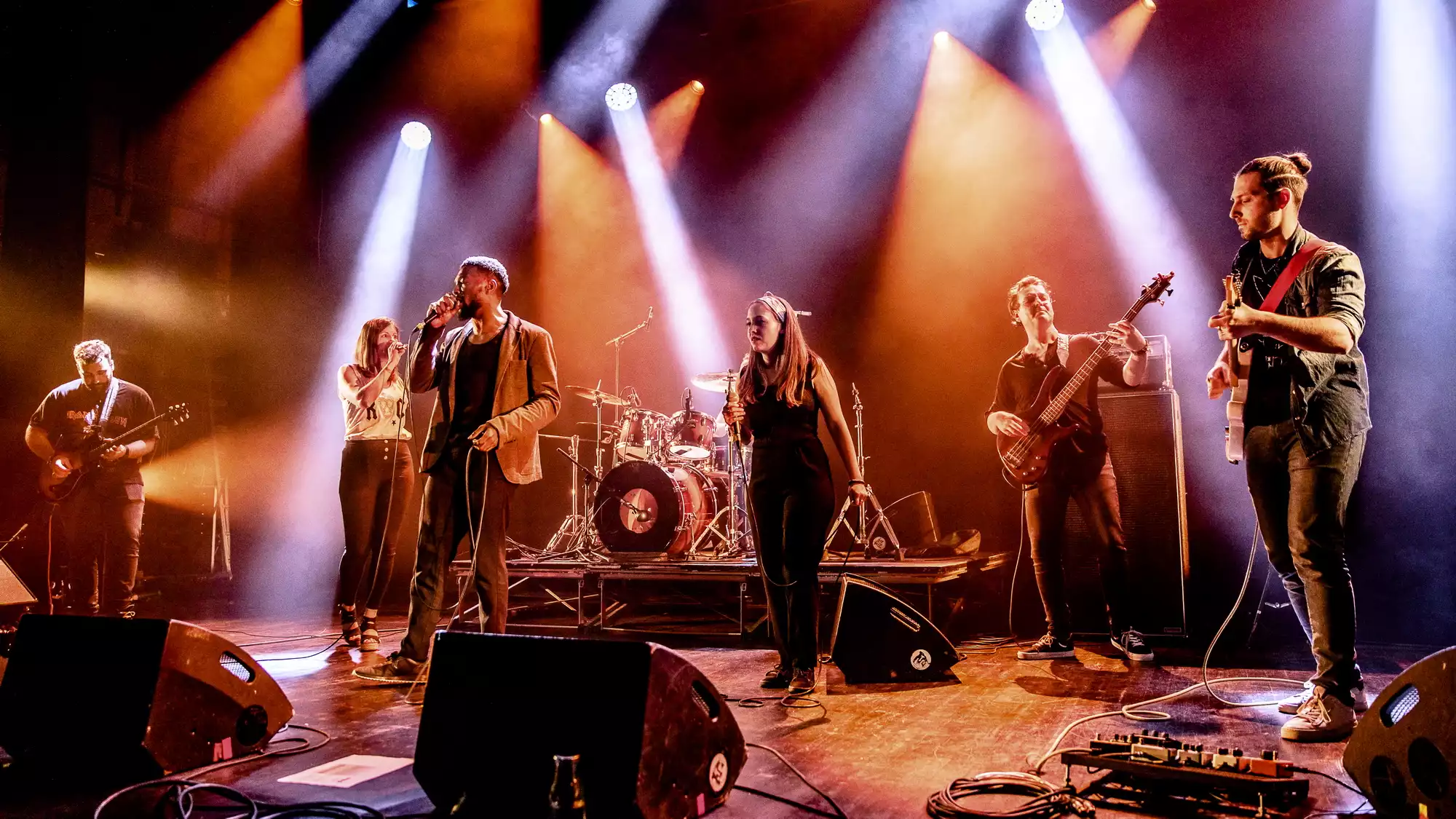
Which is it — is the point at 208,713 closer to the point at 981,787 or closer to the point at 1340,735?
the point at 981,787

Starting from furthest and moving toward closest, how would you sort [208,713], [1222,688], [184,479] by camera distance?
1. [184,479]
2. [1222,688]
3. [208,713]

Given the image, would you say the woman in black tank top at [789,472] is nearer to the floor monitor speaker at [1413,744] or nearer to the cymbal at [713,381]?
the floor monitor speaker at [1413,744]

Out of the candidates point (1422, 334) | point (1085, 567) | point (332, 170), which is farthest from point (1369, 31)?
point (332, 170)

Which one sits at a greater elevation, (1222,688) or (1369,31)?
(1369,31)

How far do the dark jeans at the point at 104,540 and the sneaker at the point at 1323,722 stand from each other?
7174 mm

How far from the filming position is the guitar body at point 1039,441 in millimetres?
5090

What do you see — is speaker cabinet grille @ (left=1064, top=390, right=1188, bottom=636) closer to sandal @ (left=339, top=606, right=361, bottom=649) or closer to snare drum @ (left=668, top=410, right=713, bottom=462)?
snare drum @ (left=668, top=410, right=713, bottom=462)

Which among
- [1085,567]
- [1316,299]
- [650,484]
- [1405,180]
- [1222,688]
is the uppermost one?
[1405,180]

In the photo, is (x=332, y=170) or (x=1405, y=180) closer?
(x=1405, y=180)

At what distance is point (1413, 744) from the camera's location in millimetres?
2008

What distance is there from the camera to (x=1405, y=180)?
609 centimetres

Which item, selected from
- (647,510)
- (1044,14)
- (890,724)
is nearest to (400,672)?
(890,724)

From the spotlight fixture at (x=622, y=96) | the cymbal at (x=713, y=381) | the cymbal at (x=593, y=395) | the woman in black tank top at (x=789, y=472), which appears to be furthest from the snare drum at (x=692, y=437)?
the spotlight fixture at (x=622, y=96)

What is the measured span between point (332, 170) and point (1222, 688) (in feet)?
32.6
